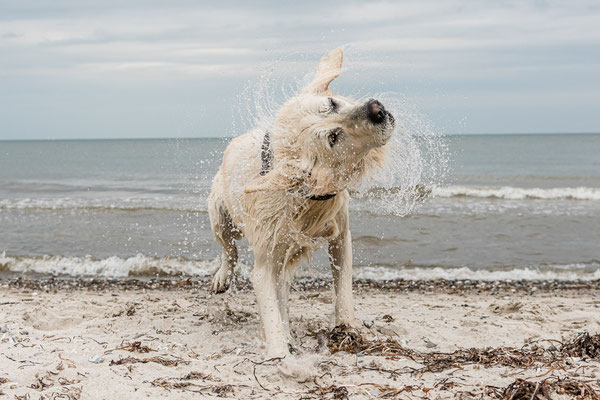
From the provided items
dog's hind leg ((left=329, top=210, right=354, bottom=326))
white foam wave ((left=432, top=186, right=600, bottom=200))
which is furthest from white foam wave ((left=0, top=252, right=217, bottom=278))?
white foam wave ((left=432, top=186, right=600, bottom=200))

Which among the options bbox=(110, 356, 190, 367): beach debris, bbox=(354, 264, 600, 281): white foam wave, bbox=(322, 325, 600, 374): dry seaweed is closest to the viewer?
bbox=(322, 325, 600, 374): dry seaweed

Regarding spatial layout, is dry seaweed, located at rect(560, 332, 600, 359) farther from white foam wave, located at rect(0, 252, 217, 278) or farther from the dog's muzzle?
white foam wave, located at rect(0, 252, 217, 278)

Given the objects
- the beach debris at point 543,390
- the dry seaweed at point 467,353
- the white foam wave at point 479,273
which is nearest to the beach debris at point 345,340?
the dry seaweed at point 467,353

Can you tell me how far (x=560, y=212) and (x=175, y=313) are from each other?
45.0ft

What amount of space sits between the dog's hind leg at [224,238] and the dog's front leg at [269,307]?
1.71 meters

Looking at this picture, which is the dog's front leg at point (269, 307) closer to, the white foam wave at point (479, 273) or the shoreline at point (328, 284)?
the shoreline at point (328, 284)

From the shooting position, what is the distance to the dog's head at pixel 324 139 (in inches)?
147

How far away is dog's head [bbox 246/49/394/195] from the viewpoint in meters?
3.74

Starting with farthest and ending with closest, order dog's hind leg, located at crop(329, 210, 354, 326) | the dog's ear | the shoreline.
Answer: the shoreline, dog's hind leg, located at crop(329, 210, 354, 326), the dog's ear

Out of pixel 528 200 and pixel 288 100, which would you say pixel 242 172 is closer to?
pixel 288 100

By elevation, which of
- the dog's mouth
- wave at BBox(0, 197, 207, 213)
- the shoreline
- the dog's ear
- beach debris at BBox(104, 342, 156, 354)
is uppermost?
the dog's ear

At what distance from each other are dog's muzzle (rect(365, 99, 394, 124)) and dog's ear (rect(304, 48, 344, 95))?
2.17ft

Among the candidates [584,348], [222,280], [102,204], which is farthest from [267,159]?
[102,204]

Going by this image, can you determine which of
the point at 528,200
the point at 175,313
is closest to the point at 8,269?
the point at 175,313
